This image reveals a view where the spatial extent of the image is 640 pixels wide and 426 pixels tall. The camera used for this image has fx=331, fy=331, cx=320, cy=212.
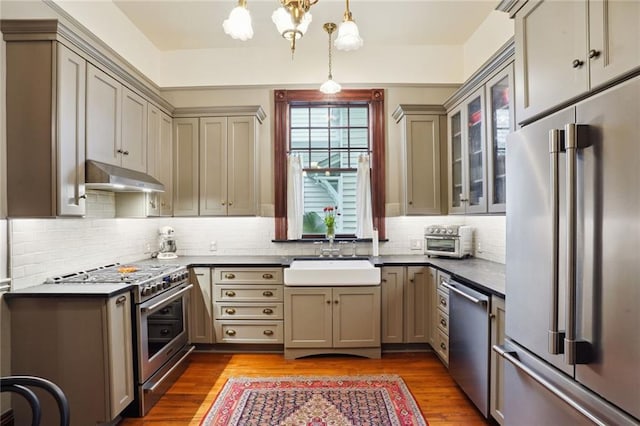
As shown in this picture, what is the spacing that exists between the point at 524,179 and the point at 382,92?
2768 millimetres

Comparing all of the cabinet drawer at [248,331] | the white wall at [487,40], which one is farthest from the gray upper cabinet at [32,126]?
the white wall at [487,40]

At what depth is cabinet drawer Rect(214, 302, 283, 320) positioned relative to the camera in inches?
130

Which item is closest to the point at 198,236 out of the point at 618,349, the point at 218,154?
the point at 218,154

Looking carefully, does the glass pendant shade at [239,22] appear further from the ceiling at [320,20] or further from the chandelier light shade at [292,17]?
the ceiling at [320,20]

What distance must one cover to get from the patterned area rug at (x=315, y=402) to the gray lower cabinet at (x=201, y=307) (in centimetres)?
68

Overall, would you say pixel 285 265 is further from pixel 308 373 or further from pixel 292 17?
pixel 292 17

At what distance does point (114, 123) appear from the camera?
2633mm

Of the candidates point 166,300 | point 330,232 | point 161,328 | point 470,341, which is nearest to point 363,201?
point 330,232

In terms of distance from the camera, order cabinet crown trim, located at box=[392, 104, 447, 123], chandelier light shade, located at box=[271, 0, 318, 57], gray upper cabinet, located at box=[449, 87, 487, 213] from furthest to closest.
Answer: cabinet crown trim, located at box=[392, 104, 447, 123] → gray upper cabinet, located at box=[449, 87, 487, 213] → chandelier light shade, located at box=[271, 0, 318, 57]

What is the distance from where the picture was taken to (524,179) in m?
1.40

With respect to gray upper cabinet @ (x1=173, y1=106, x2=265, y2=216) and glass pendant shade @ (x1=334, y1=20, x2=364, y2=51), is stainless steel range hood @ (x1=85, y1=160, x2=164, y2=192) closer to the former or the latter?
gray upper cabinet @ (x1=173, y1=106, x2=265, y2=216)

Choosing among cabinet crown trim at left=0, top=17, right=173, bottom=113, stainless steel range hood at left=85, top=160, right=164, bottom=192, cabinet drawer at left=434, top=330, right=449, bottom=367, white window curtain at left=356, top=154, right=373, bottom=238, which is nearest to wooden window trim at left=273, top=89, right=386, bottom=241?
white window curtain at left=356, top=154, right=373, bottom=238

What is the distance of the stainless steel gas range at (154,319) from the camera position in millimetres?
2318

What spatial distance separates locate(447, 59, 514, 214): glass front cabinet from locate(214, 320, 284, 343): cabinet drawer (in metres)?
2.16
